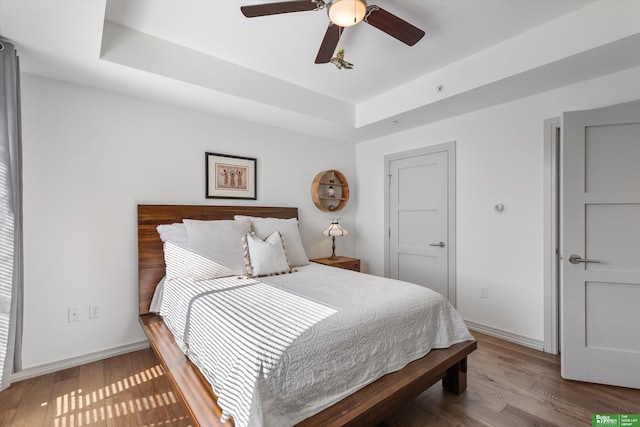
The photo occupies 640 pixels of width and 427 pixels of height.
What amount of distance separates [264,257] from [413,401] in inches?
61.5

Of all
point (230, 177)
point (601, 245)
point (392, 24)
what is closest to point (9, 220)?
point (230, 177)

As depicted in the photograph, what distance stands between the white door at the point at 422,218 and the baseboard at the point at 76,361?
3.01 meters

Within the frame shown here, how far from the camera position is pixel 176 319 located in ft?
6.83

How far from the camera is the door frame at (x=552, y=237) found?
2.57 m

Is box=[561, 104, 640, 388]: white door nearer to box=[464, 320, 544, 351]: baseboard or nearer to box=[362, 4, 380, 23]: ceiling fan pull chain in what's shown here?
box=[464, 320, 544, 351]: baseboard

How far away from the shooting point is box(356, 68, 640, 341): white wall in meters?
2.58

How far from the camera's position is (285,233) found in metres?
3.07

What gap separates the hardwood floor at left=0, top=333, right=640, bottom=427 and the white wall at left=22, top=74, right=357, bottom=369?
14.8 inches

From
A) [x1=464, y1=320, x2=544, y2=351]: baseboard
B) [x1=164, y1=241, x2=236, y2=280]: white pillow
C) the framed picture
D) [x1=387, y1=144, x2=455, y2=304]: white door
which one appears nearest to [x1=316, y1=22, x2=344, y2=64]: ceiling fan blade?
the framed picture

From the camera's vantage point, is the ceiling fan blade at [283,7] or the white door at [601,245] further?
the white door at [601,245]

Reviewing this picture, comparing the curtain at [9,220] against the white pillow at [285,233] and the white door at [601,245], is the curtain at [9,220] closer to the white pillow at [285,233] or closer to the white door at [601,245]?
the white pillow at [285,233]

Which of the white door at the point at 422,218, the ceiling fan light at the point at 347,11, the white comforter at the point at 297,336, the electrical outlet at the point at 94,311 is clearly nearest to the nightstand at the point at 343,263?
the white door at the point at 422,218

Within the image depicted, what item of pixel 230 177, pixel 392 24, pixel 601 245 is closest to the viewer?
pixel 392 24

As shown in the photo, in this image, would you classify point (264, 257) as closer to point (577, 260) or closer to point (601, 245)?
point (577, 260)
